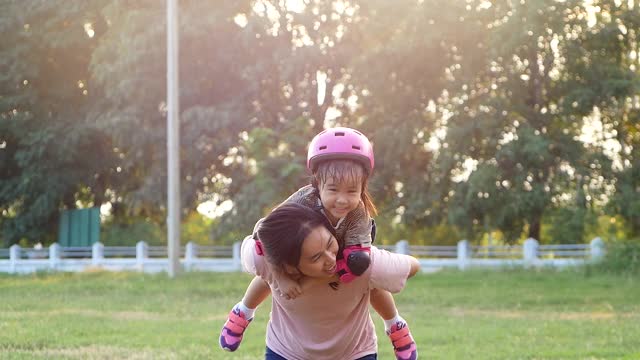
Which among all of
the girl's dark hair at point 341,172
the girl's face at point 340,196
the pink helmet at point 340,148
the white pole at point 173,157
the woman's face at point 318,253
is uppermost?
the white pole at point 173,157

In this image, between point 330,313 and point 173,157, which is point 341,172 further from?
point 173,157

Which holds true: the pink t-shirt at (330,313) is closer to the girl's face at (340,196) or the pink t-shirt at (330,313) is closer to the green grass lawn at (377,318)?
the girl's face at (340,196)

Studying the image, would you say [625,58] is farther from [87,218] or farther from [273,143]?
[87,218]

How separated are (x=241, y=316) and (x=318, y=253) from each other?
3.04ft

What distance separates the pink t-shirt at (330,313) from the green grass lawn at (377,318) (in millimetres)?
5627

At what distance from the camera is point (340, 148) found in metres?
4.77

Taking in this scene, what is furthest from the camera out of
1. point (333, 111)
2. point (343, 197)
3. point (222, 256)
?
point (222, 256)

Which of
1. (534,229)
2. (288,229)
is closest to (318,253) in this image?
(288,229)

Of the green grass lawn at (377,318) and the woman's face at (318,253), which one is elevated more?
the woman's face at (318,253)

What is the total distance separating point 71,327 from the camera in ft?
44.5

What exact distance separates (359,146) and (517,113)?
24359mm

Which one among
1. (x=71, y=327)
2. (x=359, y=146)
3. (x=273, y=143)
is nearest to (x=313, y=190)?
(x=359, y=146)

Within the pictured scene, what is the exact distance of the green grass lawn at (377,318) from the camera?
37.4 ft

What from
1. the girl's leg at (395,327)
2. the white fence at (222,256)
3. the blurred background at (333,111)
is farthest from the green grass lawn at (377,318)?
the girl's leg at (395,327)
